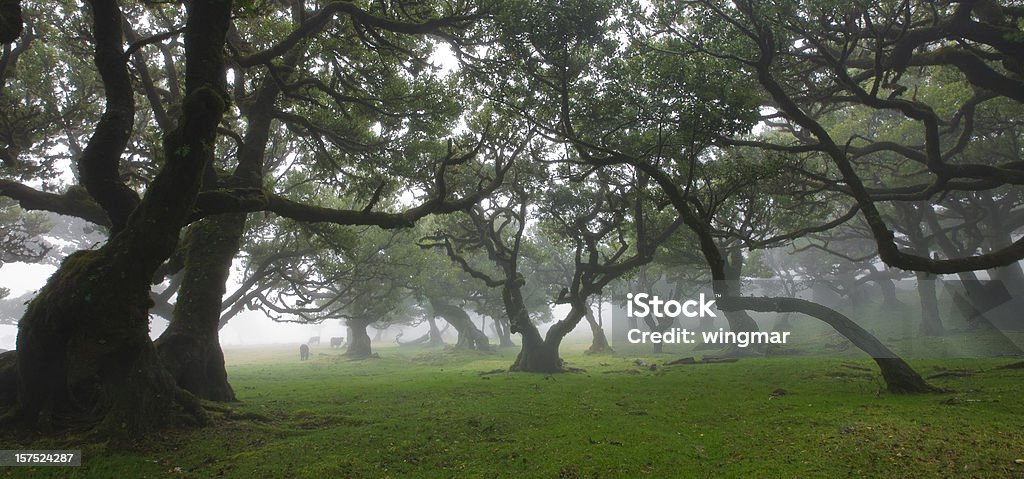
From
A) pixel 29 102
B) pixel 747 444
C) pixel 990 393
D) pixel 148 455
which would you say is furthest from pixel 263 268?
pixel 990 393

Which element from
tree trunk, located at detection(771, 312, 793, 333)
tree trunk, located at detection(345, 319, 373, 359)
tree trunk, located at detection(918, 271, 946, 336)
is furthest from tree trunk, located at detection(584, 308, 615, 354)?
tree trunk, located at detection(345, 319, 373, 359)

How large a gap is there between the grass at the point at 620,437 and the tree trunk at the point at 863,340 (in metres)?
0.45

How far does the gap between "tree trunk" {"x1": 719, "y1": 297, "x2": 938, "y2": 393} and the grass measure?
45 centimetres

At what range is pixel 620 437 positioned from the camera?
301 inches

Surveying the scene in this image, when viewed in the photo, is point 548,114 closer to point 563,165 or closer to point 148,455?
point 563,165

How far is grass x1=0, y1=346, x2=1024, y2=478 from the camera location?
19.7 feet

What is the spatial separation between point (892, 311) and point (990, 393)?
3404cm

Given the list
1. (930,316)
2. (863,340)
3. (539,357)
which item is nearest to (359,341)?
(539,357)

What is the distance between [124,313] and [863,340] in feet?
46.1

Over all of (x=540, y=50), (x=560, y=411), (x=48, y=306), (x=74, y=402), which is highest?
(x=540, y=50)

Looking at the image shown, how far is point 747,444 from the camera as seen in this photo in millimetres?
6867

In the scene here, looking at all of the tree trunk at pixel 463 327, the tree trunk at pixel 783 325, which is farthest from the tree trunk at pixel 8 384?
the tree trunk at pixel 783 325

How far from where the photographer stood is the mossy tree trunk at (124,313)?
7207 millimetres

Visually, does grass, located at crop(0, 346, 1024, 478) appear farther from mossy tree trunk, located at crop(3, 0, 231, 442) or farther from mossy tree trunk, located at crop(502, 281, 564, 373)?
mossy tree trunk, located at crop(502, 281, 564, 373)
